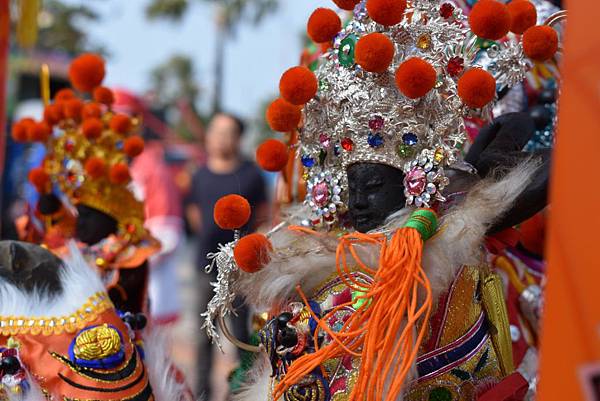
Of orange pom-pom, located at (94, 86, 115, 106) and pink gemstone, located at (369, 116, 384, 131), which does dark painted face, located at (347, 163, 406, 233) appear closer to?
pink gemstone, located at (369, 116, 384, 131)

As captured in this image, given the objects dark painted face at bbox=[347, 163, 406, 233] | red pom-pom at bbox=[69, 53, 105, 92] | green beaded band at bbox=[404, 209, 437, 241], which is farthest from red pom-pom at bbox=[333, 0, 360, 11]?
red pom-pom at bbox=[69, 53, 105, 92]

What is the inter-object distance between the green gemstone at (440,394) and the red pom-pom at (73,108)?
1.60 m

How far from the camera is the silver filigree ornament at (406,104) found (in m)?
1.85

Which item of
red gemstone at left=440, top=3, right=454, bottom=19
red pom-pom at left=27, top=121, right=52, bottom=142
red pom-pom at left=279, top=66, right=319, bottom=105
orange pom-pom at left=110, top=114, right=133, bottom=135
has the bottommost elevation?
red pom-pom at left=27, top=121, right=52, bottom=142

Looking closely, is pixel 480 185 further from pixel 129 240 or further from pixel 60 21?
pixel 60 21

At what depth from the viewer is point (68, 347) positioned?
1.97 m

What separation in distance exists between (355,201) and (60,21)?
7200mm

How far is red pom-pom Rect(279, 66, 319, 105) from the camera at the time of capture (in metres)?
1.77

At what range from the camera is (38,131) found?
2.80 meters

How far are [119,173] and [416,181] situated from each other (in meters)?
1.36

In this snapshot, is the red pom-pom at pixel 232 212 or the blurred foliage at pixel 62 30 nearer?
the red pom-pom at pixel 232 212

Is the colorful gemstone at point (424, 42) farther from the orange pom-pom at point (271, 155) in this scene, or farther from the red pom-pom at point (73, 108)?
the red pom-pom at point (73, 108)

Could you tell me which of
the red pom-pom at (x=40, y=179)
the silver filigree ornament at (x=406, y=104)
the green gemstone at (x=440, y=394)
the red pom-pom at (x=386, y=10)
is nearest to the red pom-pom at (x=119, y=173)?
the red pom-pom at (x=40, y=179)

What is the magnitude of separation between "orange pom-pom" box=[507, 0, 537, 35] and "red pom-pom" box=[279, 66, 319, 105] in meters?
0.48
